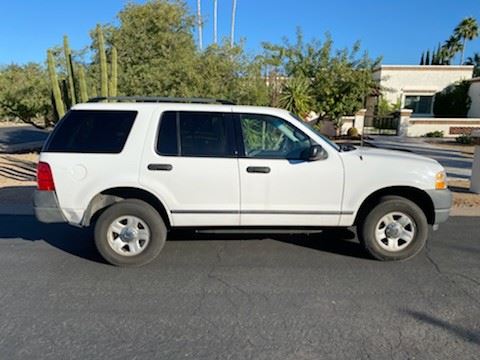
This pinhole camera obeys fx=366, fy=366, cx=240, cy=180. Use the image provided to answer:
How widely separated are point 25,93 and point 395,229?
52.0 feet

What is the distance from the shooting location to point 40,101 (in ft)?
49.4

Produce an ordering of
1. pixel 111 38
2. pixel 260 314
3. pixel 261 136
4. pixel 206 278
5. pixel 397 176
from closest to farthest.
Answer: pixel 260 314 → pixel 206 278 → pixel 397 176 → pixel 261 136 → pixel 111 38

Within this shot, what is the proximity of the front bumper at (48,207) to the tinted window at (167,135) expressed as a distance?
4.21 ft

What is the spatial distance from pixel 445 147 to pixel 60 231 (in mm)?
17780

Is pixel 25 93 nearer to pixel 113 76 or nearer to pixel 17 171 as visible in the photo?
pixel 17 171

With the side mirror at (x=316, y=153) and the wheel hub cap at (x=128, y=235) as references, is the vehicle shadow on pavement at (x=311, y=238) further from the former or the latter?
the side mirror at (x=316, y=153)

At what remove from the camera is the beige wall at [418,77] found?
26.1 metres

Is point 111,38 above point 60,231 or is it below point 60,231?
above

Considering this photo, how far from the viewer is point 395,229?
4.25 meters

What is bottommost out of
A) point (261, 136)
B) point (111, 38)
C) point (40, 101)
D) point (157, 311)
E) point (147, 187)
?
point (157, 311)

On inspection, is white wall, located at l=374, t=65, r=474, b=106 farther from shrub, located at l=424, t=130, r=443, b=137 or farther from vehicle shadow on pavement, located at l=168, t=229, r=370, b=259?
vehicle shadow on pavement, located at l=168, t=229, r=370, b=259

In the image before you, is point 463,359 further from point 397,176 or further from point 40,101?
point 40,101

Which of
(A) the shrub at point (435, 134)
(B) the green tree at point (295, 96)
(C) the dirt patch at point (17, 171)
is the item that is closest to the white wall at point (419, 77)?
(A) the shrub at point (435, 134)

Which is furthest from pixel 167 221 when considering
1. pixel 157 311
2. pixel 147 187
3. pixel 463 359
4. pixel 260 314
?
pixel 463 359
